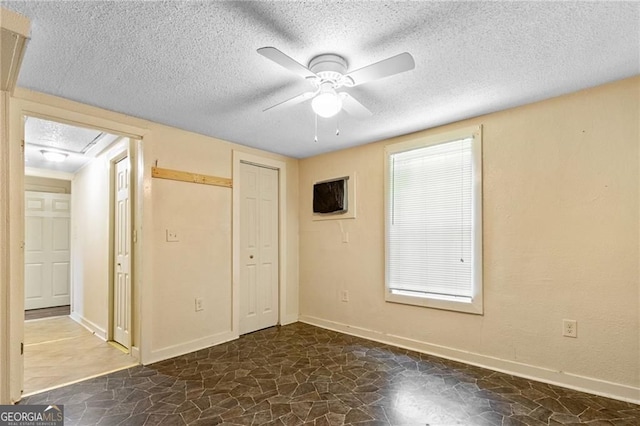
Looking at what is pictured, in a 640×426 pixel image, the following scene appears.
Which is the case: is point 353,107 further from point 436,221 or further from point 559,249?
point 559,249

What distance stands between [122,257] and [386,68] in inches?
132

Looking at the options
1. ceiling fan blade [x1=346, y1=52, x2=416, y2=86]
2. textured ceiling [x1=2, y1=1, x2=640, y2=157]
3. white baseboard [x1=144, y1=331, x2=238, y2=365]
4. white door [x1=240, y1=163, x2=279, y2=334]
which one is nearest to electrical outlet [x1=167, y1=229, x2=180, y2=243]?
white door [x1=240, y1=163, x2=279, y2=334]

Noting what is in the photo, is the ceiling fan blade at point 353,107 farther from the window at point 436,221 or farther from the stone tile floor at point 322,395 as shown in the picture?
the stone tile floor at point 322,395

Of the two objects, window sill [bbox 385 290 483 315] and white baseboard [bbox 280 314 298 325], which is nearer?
window sill [bbox 385 290 483 315]

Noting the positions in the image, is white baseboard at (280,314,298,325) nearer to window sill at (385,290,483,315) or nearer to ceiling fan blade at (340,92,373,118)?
window sill at (385,290,483,315)

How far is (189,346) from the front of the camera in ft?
10.7

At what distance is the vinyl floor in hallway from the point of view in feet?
8.77

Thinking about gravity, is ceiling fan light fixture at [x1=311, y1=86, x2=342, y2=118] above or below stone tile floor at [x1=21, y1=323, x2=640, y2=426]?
above

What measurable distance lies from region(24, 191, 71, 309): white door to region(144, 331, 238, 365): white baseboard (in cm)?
404

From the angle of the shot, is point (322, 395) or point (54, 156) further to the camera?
point (54, 156)

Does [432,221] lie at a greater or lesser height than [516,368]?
greater

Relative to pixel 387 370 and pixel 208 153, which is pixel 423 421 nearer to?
→ pixel 387 370

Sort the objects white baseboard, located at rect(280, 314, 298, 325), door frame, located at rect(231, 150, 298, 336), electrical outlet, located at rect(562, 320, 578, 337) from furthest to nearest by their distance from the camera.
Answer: white baseboard, located at rect(280, 314, 298, 325) < door frame, located at rect(231, 150, 298, 336) < electrical outlet, located at rect(562, 320, 578, 337)

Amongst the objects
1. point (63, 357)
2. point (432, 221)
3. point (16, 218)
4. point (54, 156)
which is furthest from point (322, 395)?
point (54, 156)
